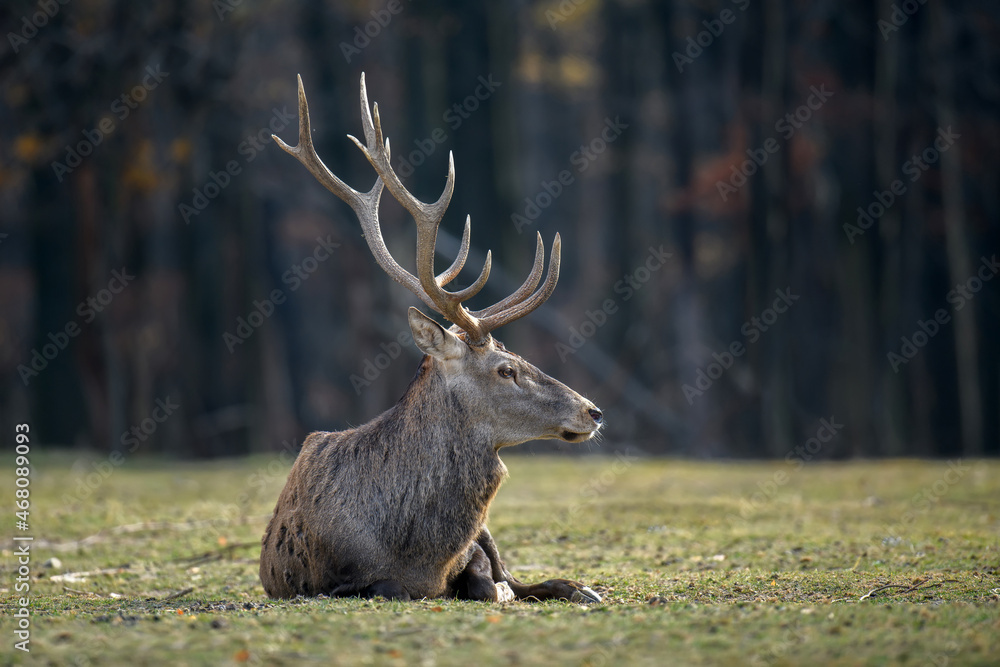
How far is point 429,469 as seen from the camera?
7520 millimetres

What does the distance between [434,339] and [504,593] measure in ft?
5.84

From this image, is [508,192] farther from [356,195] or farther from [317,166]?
[317,166]

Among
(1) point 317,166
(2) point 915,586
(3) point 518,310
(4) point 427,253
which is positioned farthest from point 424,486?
(2) point 915,586

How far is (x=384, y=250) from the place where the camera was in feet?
26.9

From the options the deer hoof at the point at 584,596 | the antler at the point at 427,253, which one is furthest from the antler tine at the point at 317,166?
the deer hoof at the point at 584,596

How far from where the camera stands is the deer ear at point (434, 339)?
767 cm

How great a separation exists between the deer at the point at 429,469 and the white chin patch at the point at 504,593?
1cm

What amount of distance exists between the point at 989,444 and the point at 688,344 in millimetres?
6197

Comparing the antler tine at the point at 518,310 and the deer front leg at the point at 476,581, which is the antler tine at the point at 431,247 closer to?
the antler tine at the point at 518,310

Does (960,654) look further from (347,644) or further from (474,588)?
(474,588)

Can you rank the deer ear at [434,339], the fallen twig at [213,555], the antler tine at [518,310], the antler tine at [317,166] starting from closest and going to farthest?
the deer ear at [434,339]
the antler tine at [518,310]
the antler tine at [317,166]
the fallen twig at [213,555]

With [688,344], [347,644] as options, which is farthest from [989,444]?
[347,644]

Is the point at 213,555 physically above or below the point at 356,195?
below

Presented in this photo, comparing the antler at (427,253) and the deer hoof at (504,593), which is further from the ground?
the antler at (427,253)
